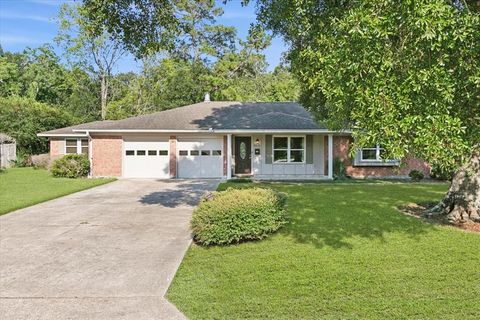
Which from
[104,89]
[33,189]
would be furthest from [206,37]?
[33,189]

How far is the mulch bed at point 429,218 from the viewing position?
926 cm

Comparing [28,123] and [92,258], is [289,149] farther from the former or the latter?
[28,123]

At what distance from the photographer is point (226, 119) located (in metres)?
23.6

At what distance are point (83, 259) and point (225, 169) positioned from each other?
15.3 metres

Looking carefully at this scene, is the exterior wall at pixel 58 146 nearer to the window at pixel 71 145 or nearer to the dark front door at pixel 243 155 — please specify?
the window at pixel 71 145

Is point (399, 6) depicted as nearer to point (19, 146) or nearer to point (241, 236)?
point (241, 236)

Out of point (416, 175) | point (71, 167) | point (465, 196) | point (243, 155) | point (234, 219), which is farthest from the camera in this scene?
point (243, 155)

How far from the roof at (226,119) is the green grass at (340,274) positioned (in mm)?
12396

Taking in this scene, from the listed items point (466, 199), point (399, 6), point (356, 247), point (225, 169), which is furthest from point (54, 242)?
point (225, 169)

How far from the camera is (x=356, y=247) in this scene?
760 centimetres

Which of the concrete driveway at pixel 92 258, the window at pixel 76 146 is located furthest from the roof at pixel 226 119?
the concrete driveway at pixel 92 258

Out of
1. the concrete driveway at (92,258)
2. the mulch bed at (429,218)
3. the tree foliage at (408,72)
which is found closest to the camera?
the tree foliage at (408,72)

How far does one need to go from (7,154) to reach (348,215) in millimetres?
28484

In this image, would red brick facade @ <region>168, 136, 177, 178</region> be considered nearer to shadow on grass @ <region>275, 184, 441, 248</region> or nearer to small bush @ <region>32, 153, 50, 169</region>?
shadow on grass @ <region>275, 184, 441, 248</region>
